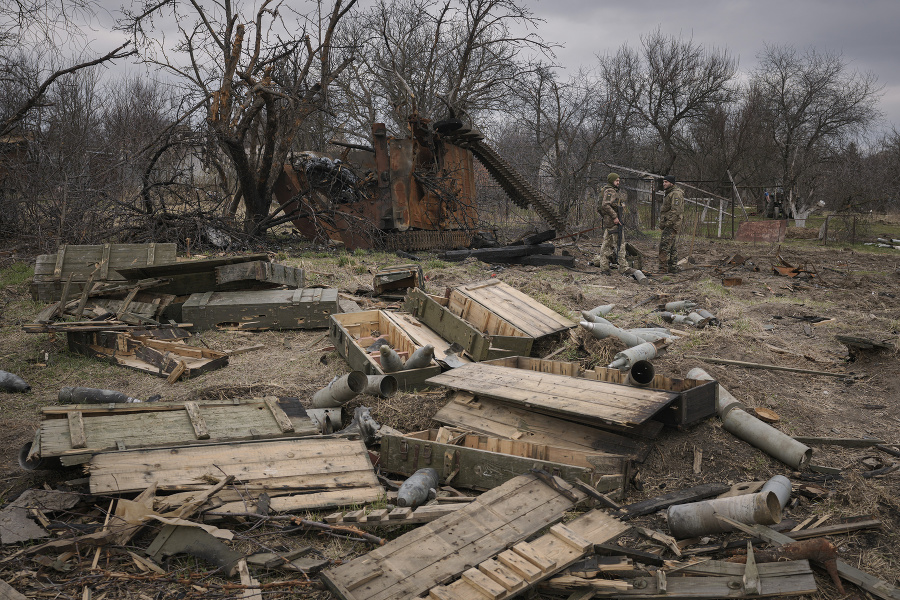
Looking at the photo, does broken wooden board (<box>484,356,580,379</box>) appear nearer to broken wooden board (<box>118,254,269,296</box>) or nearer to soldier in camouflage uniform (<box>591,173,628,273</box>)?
broken wooden board (<box>118,254,269,296</box>)

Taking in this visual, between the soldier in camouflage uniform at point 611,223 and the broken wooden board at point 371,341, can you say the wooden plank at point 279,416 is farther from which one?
the soldier in camouflage uniform at point 611,223

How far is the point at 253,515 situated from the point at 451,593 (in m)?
1.37

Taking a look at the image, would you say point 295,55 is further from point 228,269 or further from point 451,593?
point 451,593

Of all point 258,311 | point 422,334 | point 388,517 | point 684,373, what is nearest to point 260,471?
point 388,517

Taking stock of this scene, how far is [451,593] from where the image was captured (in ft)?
9.62

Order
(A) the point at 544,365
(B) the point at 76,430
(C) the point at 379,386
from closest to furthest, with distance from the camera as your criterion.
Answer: (B) the point at 76,430, (C) the point at 379,386, (A) the point at 544,365

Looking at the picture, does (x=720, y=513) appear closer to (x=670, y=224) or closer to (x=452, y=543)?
(x=452, y=543)

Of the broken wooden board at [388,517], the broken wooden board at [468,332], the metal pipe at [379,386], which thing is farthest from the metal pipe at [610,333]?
the broken wooden board at [388,517]

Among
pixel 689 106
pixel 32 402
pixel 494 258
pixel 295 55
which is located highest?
pixel 689 106

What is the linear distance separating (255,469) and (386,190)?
11952 mm

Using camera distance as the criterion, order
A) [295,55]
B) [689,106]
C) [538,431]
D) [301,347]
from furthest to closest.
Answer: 1. [689,106]
2. [295,55]
3. [301,347]
4. [538,431]

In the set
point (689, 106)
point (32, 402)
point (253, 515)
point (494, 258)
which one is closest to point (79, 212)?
point (32, 402)

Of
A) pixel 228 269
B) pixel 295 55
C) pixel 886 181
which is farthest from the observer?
pixel 886 181

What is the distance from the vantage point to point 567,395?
4855 mm
